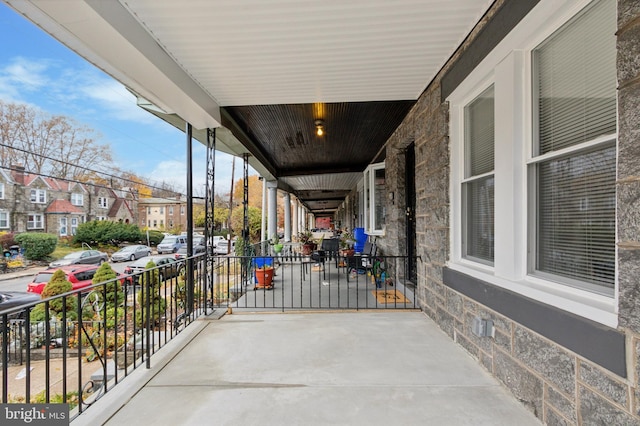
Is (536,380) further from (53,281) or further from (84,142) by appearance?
(84,142)

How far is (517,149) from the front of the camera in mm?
1923

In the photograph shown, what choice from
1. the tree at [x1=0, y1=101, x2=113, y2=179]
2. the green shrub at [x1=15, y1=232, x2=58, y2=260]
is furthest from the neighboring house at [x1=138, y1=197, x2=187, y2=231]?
the green shrub at [x1=15, y1=232, x2=58, y2=260]

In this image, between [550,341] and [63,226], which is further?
[63,226]

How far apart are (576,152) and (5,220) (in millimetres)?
26703

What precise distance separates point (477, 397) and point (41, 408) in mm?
2613

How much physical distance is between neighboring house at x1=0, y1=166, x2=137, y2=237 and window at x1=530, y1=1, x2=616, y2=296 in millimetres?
18870

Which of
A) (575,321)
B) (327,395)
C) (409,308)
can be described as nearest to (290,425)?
(327,395)

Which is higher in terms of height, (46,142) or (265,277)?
(46,142)

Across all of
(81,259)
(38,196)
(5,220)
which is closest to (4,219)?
(5,220)

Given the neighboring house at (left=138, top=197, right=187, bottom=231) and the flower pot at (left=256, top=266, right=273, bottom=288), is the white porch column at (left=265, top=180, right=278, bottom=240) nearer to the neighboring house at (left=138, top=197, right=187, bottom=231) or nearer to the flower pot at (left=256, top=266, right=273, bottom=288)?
the flower pot at (left=256, top=266, right=273, bottom=288)

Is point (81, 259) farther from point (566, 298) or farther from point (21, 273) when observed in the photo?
point (566, 298)

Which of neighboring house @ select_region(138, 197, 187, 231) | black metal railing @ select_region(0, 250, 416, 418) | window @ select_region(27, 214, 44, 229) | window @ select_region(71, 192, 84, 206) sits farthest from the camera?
neighboring house @ select_region(138, 197, 187, 231)

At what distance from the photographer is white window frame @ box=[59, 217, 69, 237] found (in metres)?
22.8

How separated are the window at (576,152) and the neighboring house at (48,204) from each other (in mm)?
18870
